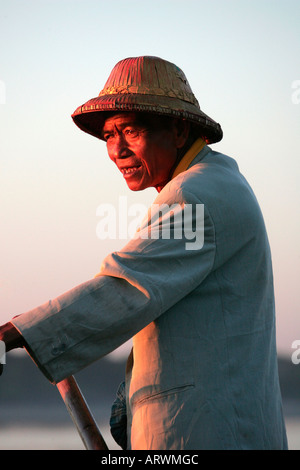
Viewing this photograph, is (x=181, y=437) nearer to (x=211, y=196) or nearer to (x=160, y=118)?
(x=211, y=196)

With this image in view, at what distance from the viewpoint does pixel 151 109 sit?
249 cm

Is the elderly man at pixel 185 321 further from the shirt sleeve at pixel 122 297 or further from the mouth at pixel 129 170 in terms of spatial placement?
the mouth at pixel 129 170

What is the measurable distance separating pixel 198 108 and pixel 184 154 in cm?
16

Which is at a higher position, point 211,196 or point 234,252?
point 211,196

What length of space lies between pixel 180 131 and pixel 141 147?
16 centimetres

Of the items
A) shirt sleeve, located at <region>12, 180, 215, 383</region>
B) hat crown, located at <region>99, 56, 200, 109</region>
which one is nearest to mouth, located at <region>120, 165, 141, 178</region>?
hat crown, located at <region>99, 56, 200, 109</region>

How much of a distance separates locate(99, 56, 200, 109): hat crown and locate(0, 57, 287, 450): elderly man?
42 mm

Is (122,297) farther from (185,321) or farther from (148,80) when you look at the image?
(148,80)

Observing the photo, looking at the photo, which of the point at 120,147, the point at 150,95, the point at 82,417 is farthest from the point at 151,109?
the point at 82,417

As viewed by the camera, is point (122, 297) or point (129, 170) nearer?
point (122, 297)

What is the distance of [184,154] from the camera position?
266cm

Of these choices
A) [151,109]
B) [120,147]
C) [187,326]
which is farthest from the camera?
[120,147]
